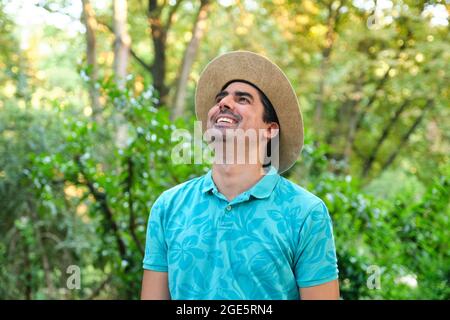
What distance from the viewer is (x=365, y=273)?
354 cm

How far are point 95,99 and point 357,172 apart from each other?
1237 centimetres

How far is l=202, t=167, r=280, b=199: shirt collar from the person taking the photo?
1770mm

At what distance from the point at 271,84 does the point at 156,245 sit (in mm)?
655

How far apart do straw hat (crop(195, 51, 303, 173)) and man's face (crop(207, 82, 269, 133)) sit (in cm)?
4

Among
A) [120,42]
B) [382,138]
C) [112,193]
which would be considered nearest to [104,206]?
[112,193]

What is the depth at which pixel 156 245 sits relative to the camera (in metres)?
1.83

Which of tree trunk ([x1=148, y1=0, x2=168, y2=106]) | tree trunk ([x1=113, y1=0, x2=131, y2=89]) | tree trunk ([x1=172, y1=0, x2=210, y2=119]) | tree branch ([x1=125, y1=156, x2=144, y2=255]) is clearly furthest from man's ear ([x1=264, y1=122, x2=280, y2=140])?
tree trunk ([x1=148, y1=0, x2=168, y2=106])

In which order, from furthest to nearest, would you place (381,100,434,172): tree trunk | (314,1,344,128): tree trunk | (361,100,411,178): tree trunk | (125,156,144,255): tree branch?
(361,100,411,178): tree trunk < (381,100,434,172): tree trunk < (314,1,344,128): tree trunk < (125,156,144,255): tree branch

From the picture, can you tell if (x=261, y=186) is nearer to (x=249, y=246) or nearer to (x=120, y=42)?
(x=249, y=246)

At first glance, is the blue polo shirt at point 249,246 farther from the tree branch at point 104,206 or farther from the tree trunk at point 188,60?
the tree trunk at point 188,60

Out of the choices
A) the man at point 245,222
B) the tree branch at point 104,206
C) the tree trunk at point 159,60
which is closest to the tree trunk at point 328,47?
the tree trunk at point 159,60

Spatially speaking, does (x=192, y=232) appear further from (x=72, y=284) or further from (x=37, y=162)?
(x=72, y=284)

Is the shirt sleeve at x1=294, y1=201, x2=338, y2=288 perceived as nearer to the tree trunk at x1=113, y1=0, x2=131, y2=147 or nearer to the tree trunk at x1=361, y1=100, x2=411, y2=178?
the tree trunk at x1=113, y1=0, x2=131, y2=147

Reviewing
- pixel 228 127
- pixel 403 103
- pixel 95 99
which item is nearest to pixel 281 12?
pixel 403 103
